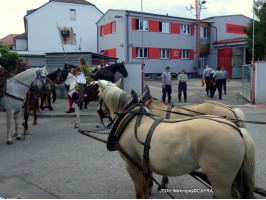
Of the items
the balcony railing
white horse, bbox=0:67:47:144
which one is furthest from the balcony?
white horse, bbox=0:67:47:144

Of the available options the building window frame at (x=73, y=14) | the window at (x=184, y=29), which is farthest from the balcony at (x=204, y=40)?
the building window frame at (x=73, y=14)

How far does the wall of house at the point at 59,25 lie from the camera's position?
135 feet

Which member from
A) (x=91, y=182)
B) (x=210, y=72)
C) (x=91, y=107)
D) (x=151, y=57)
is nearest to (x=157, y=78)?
(x=151, y=57)

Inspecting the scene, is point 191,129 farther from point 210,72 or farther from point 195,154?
point 210,72

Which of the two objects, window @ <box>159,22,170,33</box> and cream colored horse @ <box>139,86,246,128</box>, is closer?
cream colored horse @ <box>139,86,246,128</box>

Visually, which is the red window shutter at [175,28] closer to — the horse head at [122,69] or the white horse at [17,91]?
the horse head at [122,69]

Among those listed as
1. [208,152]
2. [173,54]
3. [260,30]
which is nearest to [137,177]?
[208,152]

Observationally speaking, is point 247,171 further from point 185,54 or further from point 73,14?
point 73,14

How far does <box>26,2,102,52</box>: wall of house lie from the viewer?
1618 inches

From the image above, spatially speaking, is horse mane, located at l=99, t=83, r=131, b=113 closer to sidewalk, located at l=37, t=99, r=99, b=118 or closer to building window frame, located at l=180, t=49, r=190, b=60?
sidewalk, located at l=37, t=99, r=99, b=118

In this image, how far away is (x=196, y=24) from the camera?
1453 inches

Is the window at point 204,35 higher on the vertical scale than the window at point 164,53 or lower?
higher

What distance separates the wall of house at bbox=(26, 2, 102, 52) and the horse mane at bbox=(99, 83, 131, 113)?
36.4 metres

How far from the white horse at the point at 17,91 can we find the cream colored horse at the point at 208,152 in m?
5.90
